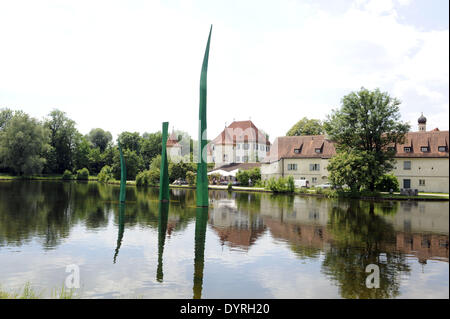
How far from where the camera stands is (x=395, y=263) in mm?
12094

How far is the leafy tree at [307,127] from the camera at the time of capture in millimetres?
76113

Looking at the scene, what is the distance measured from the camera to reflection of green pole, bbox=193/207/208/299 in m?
9.73

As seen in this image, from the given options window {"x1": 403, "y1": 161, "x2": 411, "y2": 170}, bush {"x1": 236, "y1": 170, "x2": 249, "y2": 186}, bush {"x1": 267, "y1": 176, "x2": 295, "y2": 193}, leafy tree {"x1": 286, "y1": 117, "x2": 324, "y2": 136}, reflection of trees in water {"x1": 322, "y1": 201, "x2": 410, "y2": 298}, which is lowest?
reflection of trees in water {"x1": 322, "y1": 201, "x2": 410, "y2": 298}

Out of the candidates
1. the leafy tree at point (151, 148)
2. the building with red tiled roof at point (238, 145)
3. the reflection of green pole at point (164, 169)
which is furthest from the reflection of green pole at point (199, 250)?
the leafy tree at point (151, 148)

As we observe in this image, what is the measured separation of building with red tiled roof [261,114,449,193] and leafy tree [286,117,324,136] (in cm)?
A: 1571

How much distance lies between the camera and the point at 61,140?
93062 millimetres

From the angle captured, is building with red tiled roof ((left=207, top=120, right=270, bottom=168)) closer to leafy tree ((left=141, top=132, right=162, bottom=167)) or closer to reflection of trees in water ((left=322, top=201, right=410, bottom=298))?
leafy tree ((left=141, top=132, right=162, bottom=167))

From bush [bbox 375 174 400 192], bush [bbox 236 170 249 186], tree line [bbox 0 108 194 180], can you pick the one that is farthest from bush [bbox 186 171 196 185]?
bush [bbox 375 174 400 192]

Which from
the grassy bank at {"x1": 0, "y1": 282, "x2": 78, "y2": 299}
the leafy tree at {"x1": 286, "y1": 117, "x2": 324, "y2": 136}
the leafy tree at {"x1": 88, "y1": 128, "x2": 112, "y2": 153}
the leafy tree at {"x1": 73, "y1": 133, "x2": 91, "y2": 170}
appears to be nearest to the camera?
the grassy bank at {"x1": 0, "y1": 282, "x2": 78, "y2": 299}

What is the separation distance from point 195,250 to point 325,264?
15.6 feet

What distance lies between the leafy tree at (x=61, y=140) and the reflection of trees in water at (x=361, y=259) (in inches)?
3310
